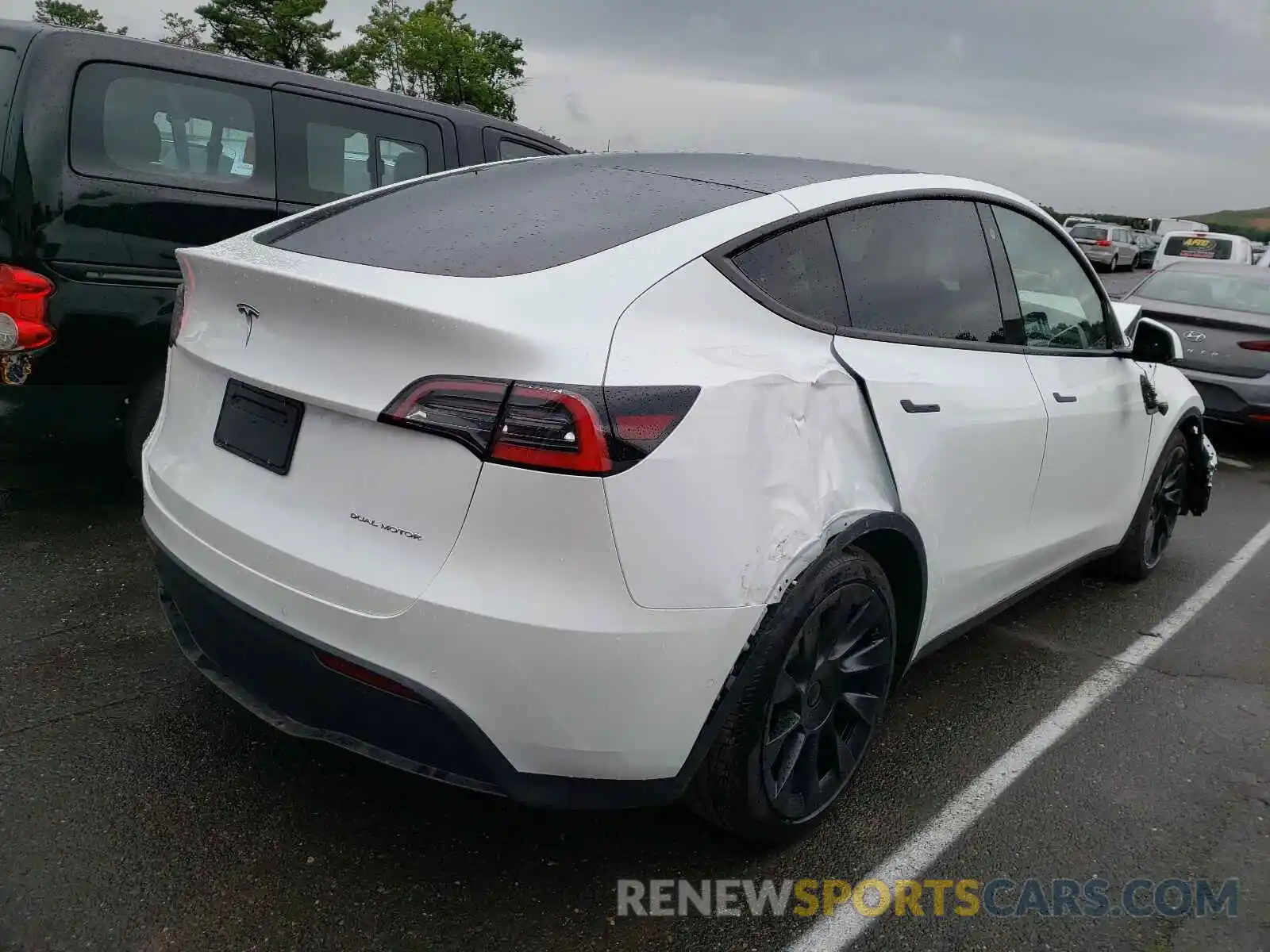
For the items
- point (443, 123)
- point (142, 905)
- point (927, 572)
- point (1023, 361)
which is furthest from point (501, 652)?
point (443, 123)

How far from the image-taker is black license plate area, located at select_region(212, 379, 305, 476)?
2.10m

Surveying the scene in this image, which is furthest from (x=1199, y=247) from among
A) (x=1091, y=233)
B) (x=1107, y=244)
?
(x=1091, y=233)

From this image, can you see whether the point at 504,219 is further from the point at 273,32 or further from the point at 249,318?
the point at 273,32

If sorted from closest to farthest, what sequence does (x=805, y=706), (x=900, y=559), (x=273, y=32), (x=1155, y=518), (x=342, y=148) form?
(x=805, y=706), (x=900, y=559), (x=1155, y=518), (x=342, y=148), (x=273, y=32)

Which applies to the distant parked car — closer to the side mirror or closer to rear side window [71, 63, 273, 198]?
the side mirror

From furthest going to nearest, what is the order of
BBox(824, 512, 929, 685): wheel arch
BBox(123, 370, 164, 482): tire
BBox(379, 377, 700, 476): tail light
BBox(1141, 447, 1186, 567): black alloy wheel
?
BBox(1141, 447, 1186, 567): black alloy wheel → BBox(123, 370, 164, 482): tire → BBox(824, 512, 929, 685): wheel arch → BBox(379, 377, 700, 476): tail light

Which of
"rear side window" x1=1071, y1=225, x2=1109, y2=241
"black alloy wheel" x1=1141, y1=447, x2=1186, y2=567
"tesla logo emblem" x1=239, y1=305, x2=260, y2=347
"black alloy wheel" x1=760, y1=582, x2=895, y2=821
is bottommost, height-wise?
"black alloy wheel" x1=760, y1=582, x2=895, y2=821

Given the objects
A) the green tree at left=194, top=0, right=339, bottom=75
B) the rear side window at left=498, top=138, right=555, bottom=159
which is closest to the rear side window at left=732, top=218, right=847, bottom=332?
the rear side window at left=498, top=138, right=555, bottom=159

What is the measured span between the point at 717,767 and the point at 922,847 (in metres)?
0.73

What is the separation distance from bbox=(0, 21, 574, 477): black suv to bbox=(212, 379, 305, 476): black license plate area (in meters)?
2.03

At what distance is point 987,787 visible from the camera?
2873mm

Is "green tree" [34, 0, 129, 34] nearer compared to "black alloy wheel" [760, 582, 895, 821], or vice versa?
"black alloy wheel" [760, 582, 895, 821]
